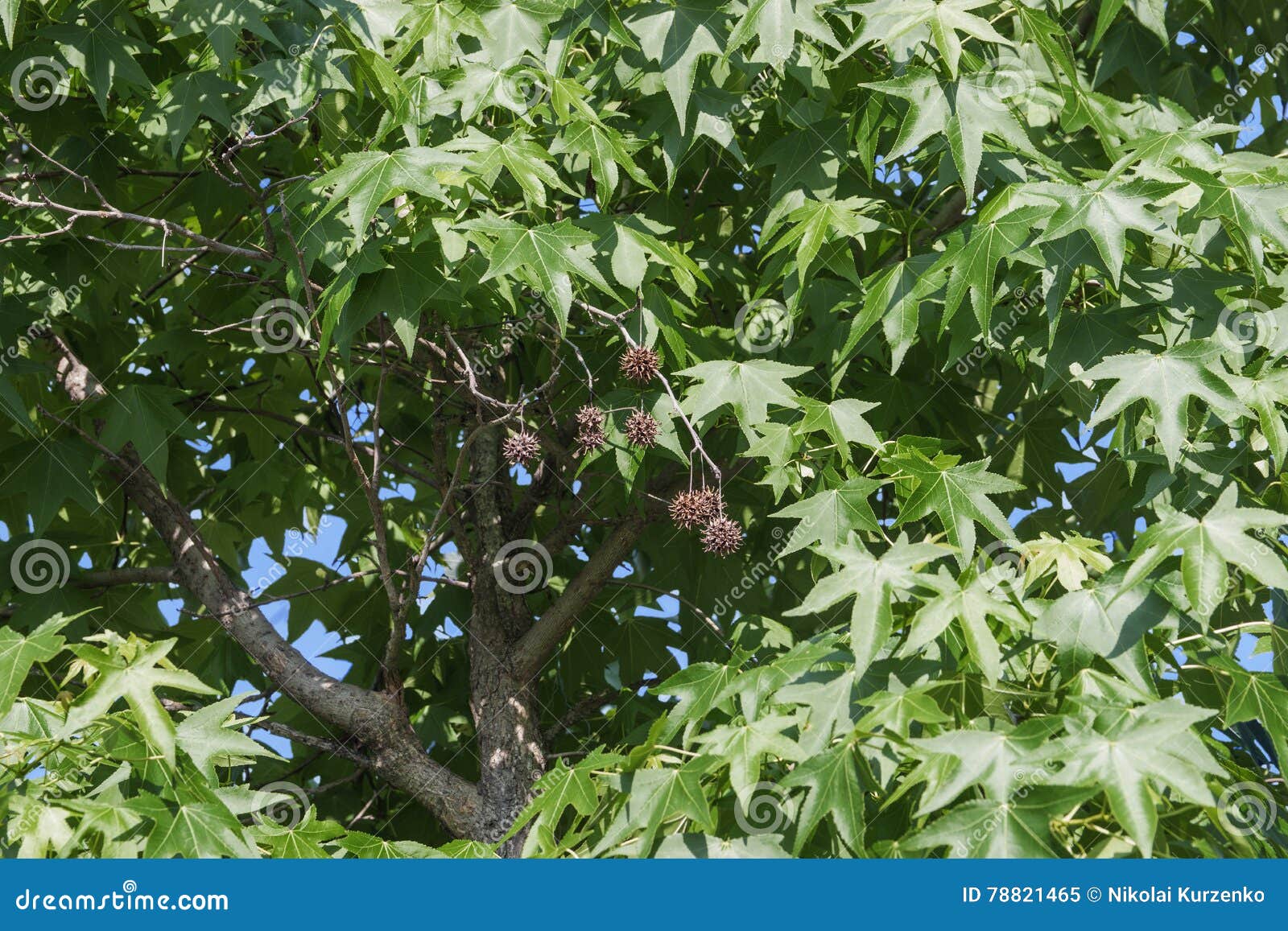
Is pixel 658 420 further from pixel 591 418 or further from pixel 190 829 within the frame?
pixel 190 829

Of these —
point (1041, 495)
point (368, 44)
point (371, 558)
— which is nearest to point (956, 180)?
point (1041, 495)

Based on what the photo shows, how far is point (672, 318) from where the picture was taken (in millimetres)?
3561

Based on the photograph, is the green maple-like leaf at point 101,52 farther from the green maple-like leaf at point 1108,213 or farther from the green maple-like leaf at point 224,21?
the green maple-like leaf at point 1108,213

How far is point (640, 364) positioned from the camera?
3.33m

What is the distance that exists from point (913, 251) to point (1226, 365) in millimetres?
1000

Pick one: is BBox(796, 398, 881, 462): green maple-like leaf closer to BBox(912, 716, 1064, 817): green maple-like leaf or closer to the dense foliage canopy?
the dense foliage canopy

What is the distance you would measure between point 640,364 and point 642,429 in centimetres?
17

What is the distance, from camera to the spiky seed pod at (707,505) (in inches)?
129

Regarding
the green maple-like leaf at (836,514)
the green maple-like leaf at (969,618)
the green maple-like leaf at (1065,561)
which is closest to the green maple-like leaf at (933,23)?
the green maple-like leaf at (836,514)

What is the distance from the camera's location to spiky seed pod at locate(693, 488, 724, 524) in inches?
129

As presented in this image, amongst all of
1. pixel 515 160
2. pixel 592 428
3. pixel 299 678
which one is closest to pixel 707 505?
pixel 592 428

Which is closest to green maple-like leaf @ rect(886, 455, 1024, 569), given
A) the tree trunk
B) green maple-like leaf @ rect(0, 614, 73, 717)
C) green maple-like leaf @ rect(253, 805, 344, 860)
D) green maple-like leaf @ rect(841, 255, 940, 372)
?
green maple-like leaf @ rect(841, 255, 940, 372)

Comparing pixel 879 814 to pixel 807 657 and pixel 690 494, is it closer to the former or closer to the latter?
pixel 807 657

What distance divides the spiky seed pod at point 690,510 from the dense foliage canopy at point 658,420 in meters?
0.02
